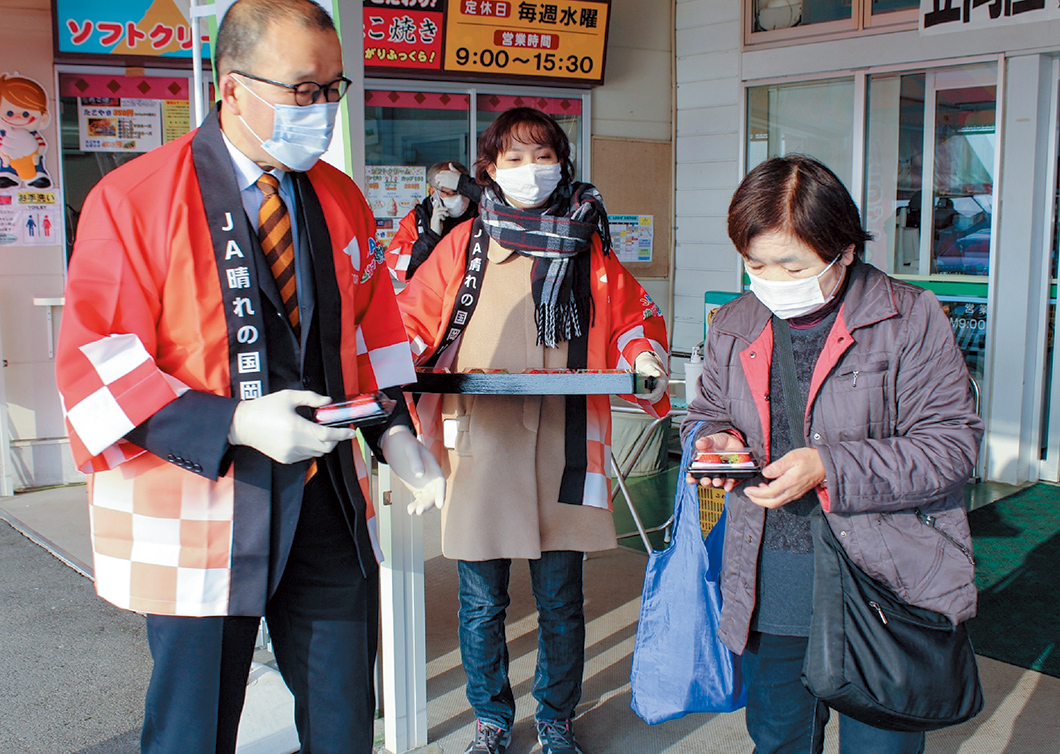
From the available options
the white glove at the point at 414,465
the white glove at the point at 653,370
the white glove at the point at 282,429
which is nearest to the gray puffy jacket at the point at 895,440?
the white glove at the point at 653,370

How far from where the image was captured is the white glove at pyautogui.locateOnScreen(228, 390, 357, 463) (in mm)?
1564

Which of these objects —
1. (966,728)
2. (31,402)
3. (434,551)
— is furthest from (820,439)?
(31,402)

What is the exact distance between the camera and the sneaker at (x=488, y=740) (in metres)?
2.89

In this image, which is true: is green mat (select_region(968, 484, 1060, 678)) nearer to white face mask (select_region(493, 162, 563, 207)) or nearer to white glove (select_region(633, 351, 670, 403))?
white glove (select_region(633, 351, 670, 403))

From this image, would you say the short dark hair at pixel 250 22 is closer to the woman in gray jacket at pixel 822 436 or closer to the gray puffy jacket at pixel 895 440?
the woman in gray jacket at pixel 822 436

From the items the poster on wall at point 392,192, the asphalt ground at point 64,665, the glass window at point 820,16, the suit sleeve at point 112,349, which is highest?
the glass window at point 820,16

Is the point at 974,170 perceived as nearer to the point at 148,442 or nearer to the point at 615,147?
the point at 615,147

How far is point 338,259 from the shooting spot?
185 centimetres

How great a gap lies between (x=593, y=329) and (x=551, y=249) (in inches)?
10.5

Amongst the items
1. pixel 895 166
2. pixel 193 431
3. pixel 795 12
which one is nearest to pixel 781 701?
pixel 193 431

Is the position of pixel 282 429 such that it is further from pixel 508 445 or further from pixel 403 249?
pixel 403 249

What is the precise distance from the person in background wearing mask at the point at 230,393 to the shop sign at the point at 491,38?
15.3 feet

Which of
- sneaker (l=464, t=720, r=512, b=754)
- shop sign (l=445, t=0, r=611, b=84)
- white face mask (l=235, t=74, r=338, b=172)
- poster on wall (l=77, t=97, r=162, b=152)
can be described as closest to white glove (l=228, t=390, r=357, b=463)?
white face mask (l=235, t=74, r=338, b=172)

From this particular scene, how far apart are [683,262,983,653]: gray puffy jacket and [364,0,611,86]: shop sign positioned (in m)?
4.84
